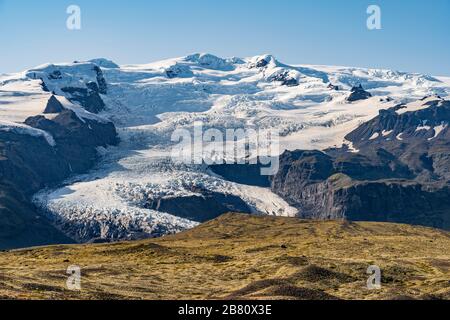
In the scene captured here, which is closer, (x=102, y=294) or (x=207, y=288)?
(x=102, y=294)

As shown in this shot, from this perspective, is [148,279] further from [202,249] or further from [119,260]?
[202,249]

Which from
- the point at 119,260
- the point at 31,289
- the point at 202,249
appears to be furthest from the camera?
the point at 202,249

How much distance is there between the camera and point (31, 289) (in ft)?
251

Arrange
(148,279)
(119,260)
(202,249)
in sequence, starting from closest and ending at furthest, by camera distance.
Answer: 1. (148,279)
2. (119,260)
3. (202,249)

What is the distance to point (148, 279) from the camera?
327ft

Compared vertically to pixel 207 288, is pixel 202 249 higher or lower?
lower

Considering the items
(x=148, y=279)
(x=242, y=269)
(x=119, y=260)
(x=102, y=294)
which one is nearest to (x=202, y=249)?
(x=119, y=260)

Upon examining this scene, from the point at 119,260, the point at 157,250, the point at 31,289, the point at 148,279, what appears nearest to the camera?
the point at 31,289
